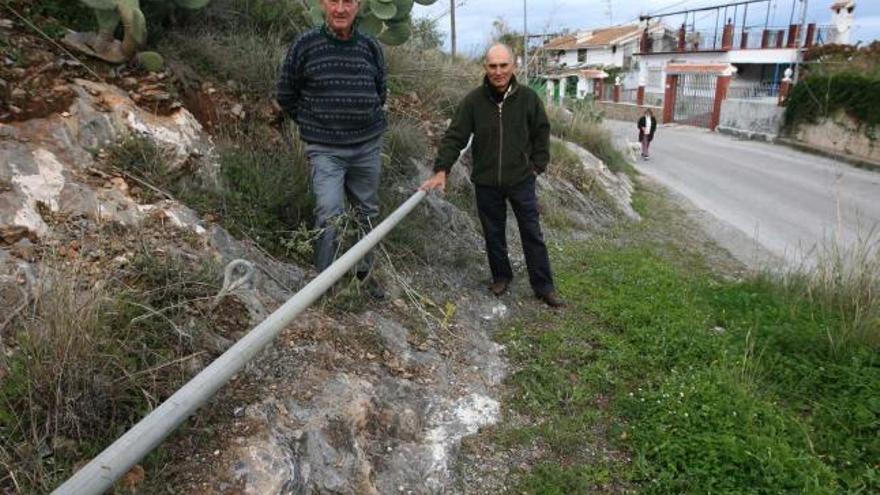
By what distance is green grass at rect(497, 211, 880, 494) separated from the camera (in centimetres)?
286

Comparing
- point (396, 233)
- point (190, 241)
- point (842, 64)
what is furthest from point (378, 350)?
point (842, 64)

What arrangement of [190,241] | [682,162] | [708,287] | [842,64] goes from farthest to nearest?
[842,64] < [682,162] < [708,287] < [190,241]

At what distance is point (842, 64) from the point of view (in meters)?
21.7

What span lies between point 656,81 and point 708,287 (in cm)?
4118

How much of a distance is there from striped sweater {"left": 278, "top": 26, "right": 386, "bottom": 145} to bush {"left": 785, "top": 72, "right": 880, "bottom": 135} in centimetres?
1701

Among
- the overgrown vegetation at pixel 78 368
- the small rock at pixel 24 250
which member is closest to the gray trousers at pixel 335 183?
the overgrown vegetation at pixel 78 368

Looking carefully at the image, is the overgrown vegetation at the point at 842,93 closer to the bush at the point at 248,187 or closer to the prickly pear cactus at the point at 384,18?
the prickly pear cactus at the point at 384,18

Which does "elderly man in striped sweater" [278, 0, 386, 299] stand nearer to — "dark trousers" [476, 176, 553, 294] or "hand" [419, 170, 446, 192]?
"hand" [419, 170, 446, 192]

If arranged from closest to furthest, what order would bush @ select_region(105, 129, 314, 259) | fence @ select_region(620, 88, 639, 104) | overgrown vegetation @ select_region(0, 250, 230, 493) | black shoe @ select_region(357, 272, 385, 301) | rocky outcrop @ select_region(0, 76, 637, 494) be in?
overgrown vegetation @ select_region(0, 250, 230, 493), rocky outcrop @ select_region(0, 76, 637, 494), bush @ select_region(105, 129, 314, 259), black shoe @ select_region(357, 272, 385, 301), fence @ select_region(620, 88, 639, 104)

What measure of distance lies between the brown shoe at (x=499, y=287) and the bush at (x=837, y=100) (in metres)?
15.7

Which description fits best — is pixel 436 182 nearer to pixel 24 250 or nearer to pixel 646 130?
pixel 24 250

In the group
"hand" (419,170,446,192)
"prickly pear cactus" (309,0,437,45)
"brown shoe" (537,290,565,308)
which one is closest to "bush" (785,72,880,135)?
"prickly pear cactus" (309,0,437,45)

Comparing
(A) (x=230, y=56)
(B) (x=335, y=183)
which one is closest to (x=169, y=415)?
(B) (x=335, y=183)

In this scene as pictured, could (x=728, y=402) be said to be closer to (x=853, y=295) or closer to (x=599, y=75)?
(x=853, y=295)
